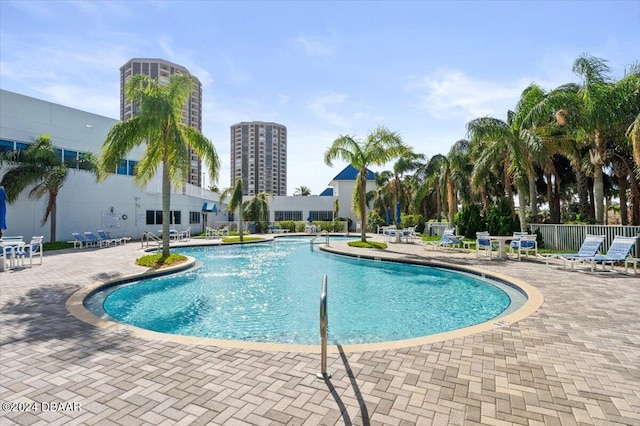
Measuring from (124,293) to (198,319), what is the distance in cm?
295

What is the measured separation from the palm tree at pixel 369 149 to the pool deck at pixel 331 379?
13127mm

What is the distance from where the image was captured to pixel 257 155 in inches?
3757

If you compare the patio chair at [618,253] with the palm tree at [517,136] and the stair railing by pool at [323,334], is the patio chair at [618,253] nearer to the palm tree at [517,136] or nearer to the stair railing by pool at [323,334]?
the palm tree at [517,136]

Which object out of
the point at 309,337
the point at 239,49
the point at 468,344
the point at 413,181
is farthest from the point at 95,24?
the point at 413,181

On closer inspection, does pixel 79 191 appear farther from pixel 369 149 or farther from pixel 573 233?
pixel 573 233

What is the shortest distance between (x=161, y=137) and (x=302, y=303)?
25.9 feet

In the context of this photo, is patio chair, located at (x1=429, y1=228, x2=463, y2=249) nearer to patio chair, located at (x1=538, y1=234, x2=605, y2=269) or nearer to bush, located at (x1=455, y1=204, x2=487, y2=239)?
bush, located at (x1=455, y1=204, x2=487, y2=239)

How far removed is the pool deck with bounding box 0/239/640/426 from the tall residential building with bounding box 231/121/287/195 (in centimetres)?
9160

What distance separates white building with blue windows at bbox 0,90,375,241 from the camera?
17.0 metres

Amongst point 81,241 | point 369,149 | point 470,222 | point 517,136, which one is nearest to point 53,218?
point 81,241

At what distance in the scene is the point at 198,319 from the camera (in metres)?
6.16

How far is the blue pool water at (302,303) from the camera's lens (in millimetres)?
5539

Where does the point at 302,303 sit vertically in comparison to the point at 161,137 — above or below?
below

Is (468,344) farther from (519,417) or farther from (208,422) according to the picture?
(208,422)
